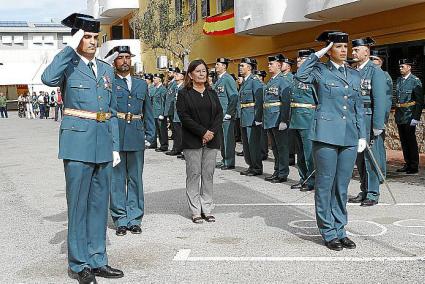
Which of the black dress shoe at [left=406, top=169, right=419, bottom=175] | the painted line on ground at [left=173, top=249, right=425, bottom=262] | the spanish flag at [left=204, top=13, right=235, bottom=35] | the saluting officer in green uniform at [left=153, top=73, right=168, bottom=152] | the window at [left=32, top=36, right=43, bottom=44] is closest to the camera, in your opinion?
the painted line on ground at [left=173, top=249, right=425, bottom=262]

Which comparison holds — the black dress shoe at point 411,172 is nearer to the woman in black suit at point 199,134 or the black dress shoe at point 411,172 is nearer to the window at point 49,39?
the woman in black suit at point 199,134

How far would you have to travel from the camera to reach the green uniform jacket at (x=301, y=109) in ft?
31.0

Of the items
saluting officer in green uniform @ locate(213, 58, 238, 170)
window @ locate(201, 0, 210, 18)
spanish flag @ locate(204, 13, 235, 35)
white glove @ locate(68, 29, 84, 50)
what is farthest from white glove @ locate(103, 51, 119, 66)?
window @ locate(201, 0, 210, 18)

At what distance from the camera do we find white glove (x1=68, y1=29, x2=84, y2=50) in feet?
15.8

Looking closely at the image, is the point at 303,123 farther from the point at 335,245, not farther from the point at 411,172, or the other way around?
the point at 335,245

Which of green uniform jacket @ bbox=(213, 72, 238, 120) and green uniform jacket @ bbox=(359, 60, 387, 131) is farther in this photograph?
green uniform jacket @ bbox=(213, 72, 238, 120)

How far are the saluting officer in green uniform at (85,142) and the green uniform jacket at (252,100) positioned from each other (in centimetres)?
613

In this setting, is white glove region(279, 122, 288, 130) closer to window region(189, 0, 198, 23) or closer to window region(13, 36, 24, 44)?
window region(189, 0, 198, 23)

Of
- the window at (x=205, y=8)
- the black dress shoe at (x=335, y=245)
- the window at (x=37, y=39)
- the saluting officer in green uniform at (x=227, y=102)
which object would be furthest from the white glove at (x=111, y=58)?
the window at (x=37, y=39)

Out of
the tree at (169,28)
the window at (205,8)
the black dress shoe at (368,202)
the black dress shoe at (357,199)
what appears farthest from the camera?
the tree at (169,28)

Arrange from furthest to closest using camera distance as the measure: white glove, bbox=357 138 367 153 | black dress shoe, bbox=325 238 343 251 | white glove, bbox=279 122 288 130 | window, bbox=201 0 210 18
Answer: window, bbox=201 0 210 18, white glove, bbox=279 122 288 130, white glove, bbox=357 138 367 153, black dress shoe, bbox=325 238 343 251

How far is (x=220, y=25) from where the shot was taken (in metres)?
20.5

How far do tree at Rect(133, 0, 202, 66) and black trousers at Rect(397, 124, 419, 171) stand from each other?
12.8 m

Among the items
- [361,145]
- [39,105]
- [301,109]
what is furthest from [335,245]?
[39,105]
